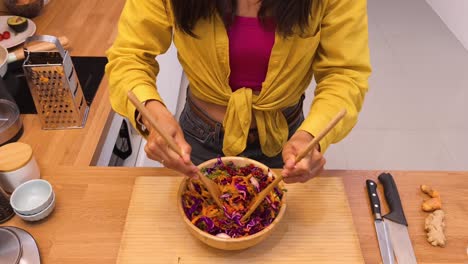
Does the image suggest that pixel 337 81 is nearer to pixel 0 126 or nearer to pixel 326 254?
pixel 326 254

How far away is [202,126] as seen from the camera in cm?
114

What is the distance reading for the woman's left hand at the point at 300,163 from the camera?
747mm

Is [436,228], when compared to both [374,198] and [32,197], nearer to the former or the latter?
[374,198]

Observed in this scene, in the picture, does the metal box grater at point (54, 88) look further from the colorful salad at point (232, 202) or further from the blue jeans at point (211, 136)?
the colorful salad at point (232, 202)

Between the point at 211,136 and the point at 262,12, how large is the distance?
0.37 metres

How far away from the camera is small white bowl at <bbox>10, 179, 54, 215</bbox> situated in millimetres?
853

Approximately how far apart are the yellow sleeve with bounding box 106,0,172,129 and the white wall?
116 inches

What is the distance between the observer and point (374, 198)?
0.90m

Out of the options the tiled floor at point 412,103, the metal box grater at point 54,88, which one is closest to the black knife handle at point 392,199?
the metal box grater at point 54,88

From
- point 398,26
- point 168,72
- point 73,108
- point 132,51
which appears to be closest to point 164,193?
point 132,51

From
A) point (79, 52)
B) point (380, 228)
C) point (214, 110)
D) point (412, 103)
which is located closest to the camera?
point (380, 228)

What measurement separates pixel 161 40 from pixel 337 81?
1.43 feet

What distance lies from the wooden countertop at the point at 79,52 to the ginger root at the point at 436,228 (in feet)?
2.71

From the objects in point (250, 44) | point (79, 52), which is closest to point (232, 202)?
point (250, 44)
